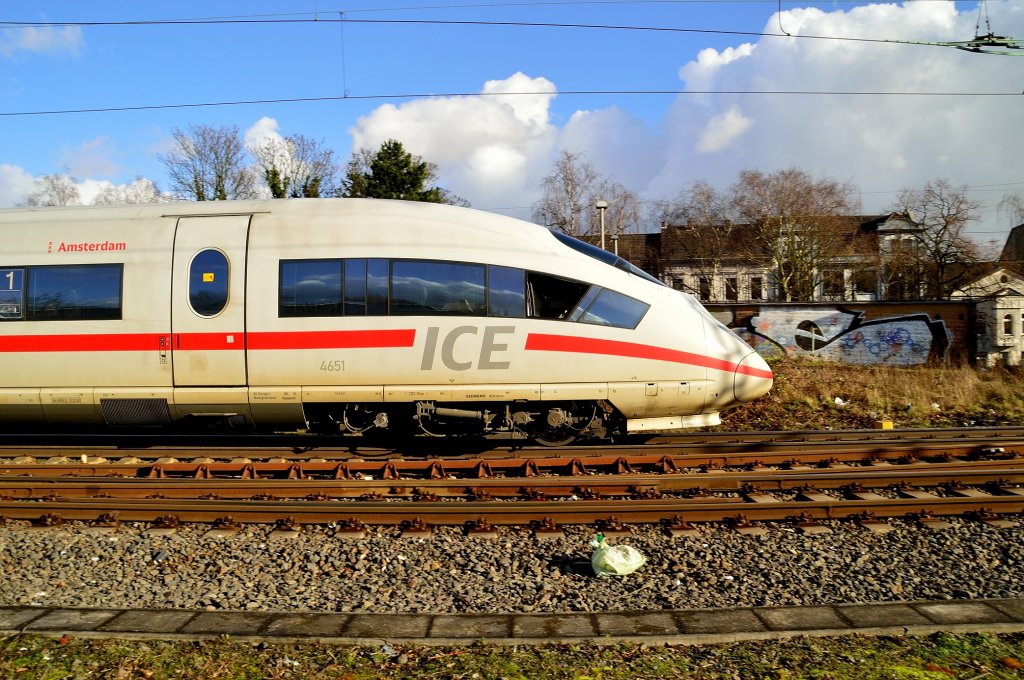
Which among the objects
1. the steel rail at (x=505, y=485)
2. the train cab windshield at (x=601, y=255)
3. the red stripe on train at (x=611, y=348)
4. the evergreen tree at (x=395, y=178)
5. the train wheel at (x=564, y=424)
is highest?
→ the evergreen tree at (x=395, y=178)

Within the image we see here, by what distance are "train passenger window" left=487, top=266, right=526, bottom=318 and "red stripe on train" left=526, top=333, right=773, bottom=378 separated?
39 cm

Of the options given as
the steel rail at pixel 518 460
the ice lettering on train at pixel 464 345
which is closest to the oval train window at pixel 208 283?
the steel rail at pixel 518 460

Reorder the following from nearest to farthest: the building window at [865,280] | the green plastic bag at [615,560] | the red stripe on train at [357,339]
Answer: the green plastic bag at [615,560]
the red stripe on train at [357,339]
the building window at [865,280]

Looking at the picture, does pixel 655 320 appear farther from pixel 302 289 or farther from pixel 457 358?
pixel 302 289

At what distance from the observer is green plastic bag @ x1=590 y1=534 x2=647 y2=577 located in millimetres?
5477

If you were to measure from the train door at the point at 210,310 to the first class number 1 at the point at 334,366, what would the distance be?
3.33 feet

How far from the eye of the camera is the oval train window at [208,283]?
8.52 m

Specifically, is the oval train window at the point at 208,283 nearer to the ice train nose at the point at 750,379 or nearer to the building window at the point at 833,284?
the ice train nose at the point at 750,379

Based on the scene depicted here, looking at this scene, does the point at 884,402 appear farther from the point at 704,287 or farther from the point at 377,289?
the point at 704,287

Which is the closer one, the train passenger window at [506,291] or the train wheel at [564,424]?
the train passenger window at [506,291]

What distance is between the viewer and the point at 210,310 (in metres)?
A: 8.52

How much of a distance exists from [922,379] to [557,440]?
438 inches

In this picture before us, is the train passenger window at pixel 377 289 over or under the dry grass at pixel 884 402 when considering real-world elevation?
over

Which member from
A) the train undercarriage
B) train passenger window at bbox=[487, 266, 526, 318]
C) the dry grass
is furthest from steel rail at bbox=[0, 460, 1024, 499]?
the dry grass
